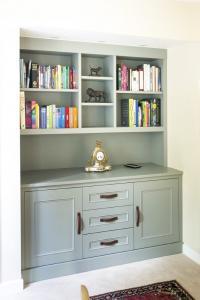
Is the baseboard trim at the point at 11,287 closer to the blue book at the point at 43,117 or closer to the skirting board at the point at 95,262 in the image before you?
the skirting board at the point at 95,262

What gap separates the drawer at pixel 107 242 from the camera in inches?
118

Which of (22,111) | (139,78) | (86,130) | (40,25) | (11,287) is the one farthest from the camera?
(139,78)

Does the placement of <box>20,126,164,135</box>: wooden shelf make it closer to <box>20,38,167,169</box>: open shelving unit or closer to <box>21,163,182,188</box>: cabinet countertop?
<box>20,38,167,169</box>: open shelving unit

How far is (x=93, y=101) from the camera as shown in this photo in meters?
3.41

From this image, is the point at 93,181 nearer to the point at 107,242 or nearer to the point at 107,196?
the point at 107,196

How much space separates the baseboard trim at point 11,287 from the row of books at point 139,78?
202 centimetres

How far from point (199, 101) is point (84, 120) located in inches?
46.2

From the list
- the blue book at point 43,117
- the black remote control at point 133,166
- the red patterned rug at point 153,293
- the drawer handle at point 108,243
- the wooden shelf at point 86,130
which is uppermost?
the blue book at point 43,117

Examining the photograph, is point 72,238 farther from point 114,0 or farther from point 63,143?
point 114,0

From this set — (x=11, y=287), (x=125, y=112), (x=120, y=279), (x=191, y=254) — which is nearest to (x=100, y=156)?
(x=125, y=112)

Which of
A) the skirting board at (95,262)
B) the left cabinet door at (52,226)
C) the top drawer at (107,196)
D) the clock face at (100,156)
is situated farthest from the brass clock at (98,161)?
the skirting board at (95,262)

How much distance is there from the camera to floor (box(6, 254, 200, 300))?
266cm

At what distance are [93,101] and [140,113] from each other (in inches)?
20.0

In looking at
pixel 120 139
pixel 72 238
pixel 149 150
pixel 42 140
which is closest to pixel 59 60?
pixel 42 140
